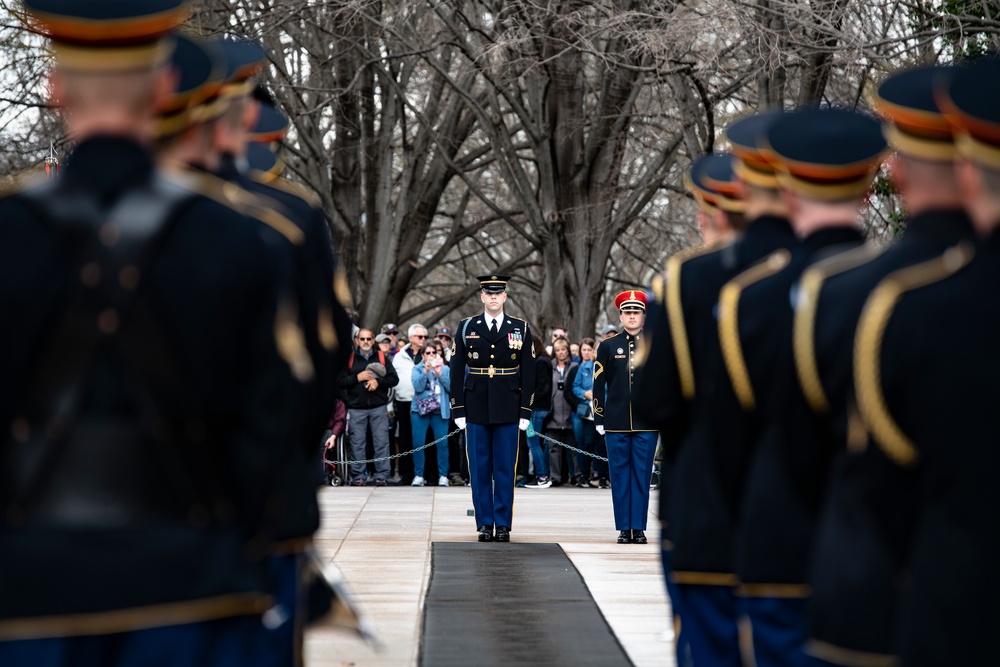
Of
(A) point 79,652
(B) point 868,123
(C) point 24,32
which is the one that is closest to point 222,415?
(A) point 79,652

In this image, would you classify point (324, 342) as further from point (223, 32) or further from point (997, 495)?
point (223, 32)

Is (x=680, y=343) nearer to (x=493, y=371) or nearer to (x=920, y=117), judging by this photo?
(x=920, y=117)

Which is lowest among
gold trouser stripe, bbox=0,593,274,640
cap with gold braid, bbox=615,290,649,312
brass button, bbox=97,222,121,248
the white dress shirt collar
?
gold trouser stripe, bbox=0,593,274,640

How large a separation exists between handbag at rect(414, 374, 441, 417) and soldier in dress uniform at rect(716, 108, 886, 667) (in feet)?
48.9

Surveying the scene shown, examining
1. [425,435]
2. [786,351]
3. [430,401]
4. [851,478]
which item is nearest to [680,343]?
[786,351]

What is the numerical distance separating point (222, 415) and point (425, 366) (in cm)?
1628

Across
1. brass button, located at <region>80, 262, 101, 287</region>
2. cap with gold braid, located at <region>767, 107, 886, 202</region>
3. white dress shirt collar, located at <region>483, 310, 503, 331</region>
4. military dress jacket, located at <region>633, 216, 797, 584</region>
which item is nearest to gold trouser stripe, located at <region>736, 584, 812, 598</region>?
military dress jacket, located at <region>633, 216, 797, 584</region>

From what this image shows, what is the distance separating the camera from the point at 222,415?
341 cm

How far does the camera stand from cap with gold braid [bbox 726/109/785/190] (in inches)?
206

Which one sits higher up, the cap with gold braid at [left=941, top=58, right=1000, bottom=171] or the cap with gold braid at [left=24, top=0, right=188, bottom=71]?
the cap with gold braid at [left=24, top=0, right=188, bottom=71]

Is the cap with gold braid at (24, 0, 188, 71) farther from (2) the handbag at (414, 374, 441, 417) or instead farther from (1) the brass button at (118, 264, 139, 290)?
(2) the handbag at (414, 374, 441, 417)

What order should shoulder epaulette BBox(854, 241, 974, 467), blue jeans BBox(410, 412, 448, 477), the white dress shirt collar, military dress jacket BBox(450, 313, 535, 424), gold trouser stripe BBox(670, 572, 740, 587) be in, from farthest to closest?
1. blue jeans BBox(410, 412, 448, 477)
2. the white dress shirt collar
3. military dress jacket BBox(450, 313, 535, 424)
4. gold trouser stripe BBox(670, 572, 740, 587)
5. shoulder epaulette BBox(854, 241, 974, 467)

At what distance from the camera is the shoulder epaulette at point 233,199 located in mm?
3525

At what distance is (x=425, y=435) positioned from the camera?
20.1 metres
